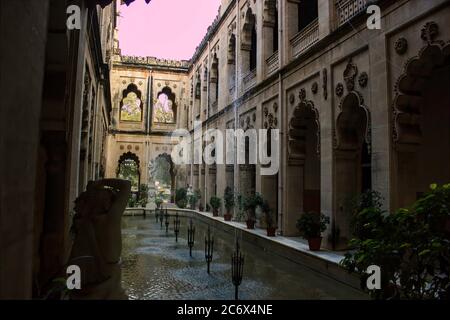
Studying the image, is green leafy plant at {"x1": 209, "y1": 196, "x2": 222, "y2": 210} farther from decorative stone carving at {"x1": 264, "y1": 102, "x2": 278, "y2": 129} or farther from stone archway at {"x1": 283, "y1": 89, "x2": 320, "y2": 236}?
stone archway at {"x1": 283, "y1": 89, "x2": 320, "y2": 236}

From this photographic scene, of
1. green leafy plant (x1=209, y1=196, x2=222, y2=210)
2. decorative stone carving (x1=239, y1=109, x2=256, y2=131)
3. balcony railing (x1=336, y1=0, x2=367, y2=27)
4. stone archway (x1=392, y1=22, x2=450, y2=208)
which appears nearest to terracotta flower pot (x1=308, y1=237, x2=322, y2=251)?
stone archway (x1=392, y1=22, x2=450, y2=208)

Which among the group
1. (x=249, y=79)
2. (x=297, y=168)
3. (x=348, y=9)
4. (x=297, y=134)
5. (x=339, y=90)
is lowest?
(x=297, y=168)

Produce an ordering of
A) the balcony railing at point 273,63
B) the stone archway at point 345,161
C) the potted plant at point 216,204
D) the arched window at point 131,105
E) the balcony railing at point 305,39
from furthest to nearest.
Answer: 1. the arched window at point 131,105
2. the potted plant at point 216,204
3. the balcony railing at point 273,63
4. the balcony railing at point 305,39
5. the stone archway at point 345,161

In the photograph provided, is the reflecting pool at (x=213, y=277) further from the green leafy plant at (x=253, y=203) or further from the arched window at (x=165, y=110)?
the arched window at (x=165, y=110)

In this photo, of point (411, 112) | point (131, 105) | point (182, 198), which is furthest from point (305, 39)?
point (131, 105)

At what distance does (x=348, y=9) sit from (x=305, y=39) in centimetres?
229

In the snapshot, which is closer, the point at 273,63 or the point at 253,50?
the point at 273,63

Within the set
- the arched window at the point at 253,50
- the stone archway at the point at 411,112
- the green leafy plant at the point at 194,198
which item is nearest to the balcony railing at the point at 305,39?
the stone archway at the point at 411,112

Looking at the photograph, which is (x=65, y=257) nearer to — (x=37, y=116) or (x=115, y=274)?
(x=115, y=274)

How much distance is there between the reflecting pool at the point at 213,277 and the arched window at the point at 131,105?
2225 cm

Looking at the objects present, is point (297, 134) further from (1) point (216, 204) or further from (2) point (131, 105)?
(2) point (131, 105)

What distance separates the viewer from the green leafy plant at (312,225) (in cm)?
939

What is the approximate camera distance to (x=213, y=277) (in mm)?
7773

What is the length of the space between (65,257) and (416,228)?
4.84 meters
